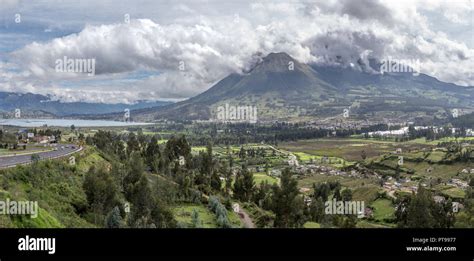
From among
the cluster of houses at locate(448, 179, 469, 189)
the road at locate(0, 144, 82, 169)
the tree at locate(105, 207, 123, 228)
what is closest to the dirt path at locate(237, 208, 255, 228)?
the tree at locate(105, 207, 123, 228)

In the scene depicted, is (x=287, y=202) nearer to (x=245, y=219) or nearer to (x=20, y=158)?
(x=245, y=219)

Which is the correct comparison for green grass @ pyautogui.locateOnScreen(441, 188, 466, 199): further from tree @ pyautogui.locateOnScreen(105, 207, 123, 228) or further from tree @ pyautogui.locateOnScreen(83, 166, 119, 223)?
tree @ pyautogui.locateOnScreen(105, 207, 123, 228)

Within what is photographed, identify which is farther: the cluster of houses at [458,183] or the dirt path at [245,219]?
the cluster of houses at [458,183]

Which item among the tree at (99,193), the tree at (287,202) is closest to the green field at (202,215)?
→ the tree at (99,193)

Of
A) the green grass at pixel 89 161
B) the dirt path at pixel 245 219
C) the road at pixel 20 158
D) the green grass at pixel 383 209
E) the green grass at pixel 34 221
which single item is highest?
the road at pixel 20 158

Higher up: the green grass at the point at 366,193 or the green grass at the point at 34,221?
the green grass at the point at 34,221

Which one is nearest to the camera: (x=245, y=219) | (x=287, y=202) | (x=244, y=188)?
(x=287, y=202)

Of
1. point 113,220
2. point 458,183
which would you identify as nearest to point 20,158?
point 113,220

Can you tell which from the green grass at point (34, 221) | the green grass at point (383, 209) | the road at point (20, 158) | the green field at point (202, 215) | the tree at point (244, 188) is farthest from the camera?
the tree at point (244, 188)

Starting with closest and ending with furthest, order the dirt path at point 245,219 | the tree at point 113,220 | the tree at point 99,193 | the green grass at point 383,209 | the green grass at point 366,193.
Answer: the tree at point 113,220 → the tree at point 99,193 → the dirt path at point 245,219 → the green grass at point 383,209 → the green grass at point 366,193

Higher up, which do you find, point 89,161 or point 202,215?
point 89,161

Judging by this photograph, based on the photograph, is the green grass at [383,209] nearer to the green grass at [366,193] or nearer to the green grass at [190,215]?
the green grass at [366,193]
